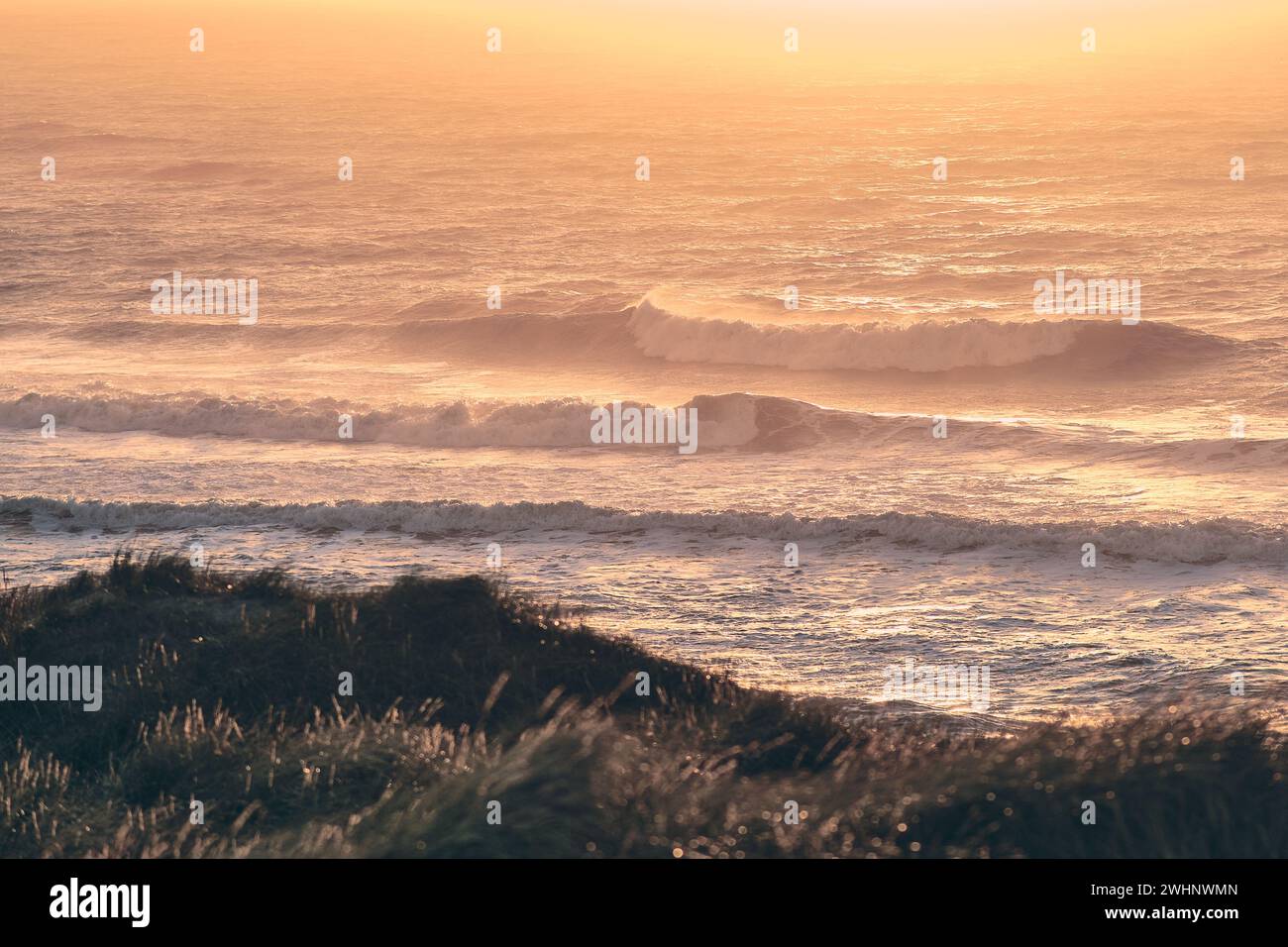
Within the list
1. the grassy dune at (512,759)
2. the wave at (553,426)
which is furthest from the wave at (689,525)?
the wave at (553,426)

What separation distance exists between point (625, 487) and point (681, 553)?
356 centimetres

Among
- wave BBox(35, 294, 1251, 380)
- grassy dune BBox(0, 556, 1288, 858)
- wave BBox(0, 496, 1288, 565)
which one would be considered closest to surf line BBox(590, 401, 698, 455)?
wave BBox(0, 496, 1288, 565)

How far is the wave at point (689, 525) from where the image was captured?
42.3 ft

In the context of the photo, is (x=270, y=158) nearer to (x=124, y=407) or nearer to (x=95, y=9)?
(x=124, y=407)

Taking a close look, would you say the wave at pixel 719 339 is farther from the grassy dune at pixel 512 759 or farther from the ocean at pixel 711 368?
the grassy dune at pixel 512 759

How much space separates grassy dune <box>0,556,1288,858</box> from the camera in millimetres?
6035

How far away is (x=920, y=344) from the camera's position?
96.0 ft

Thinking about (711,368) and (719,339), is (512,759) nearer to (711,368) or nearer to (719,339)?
(711,368)

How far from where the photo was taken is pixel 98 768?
711 cm

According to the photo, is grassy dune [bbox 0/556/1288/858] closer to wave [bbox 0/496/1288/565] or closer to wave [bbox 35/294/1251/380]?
wave [bbox 0/496/1288/565]

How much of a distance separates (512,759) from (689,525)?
7.59 meters

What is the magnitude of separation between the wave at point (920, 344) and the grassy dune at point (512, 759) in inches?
822

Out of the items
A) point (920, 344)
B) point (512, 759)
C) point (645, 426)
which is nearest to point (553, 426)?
point (645, 426)

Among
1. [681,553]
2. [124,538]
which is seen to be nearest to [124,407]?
[124,538]
